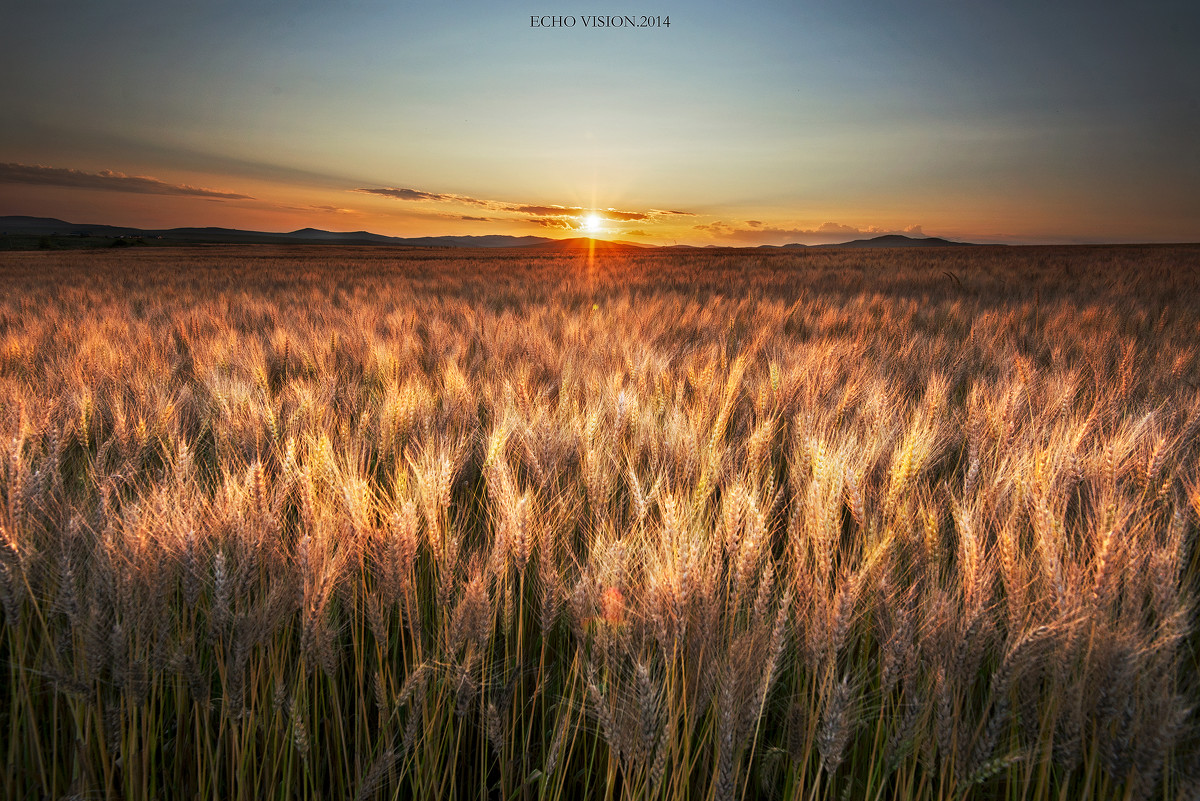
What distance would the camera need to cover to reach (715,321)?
5.98 metres

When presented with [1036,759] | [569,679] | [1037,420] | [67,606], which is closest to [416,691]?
[569,679]

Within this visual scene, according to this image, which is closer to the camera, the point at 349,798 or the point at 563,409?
the point at 349,798

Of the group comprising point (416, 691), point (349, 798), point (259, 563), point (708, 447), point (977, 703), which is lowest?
point (349, 798)

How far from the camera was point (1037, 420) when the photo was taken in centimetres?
211

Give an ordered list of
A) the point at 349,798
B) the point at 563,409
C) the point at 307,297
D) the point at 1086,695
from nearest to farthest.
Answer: the point at 1086,695, the point at 349,798, the point at 563,409, the point at 307,297

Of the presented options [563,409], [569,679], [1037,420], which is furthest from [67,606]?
[1037,420]

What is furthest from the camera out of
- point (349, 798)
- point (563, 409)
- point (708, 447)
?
point (563, 409)

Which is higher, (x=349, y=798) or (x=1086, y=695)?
(x=1086, y=695)

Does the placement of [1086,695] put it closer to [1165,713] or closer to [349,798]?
[1165,713]

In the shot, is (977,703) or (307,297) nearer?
(977,703)

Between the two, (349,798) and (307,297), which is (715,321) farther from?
(307,297)

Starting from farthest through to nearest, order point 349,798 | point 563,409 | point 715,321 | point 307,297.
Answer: point 307,297 < point 715,321 < point 563,409 < point 349,798

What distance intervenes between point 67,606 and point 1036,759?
158cm

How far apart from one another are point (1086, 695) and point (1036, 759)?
137 mm
